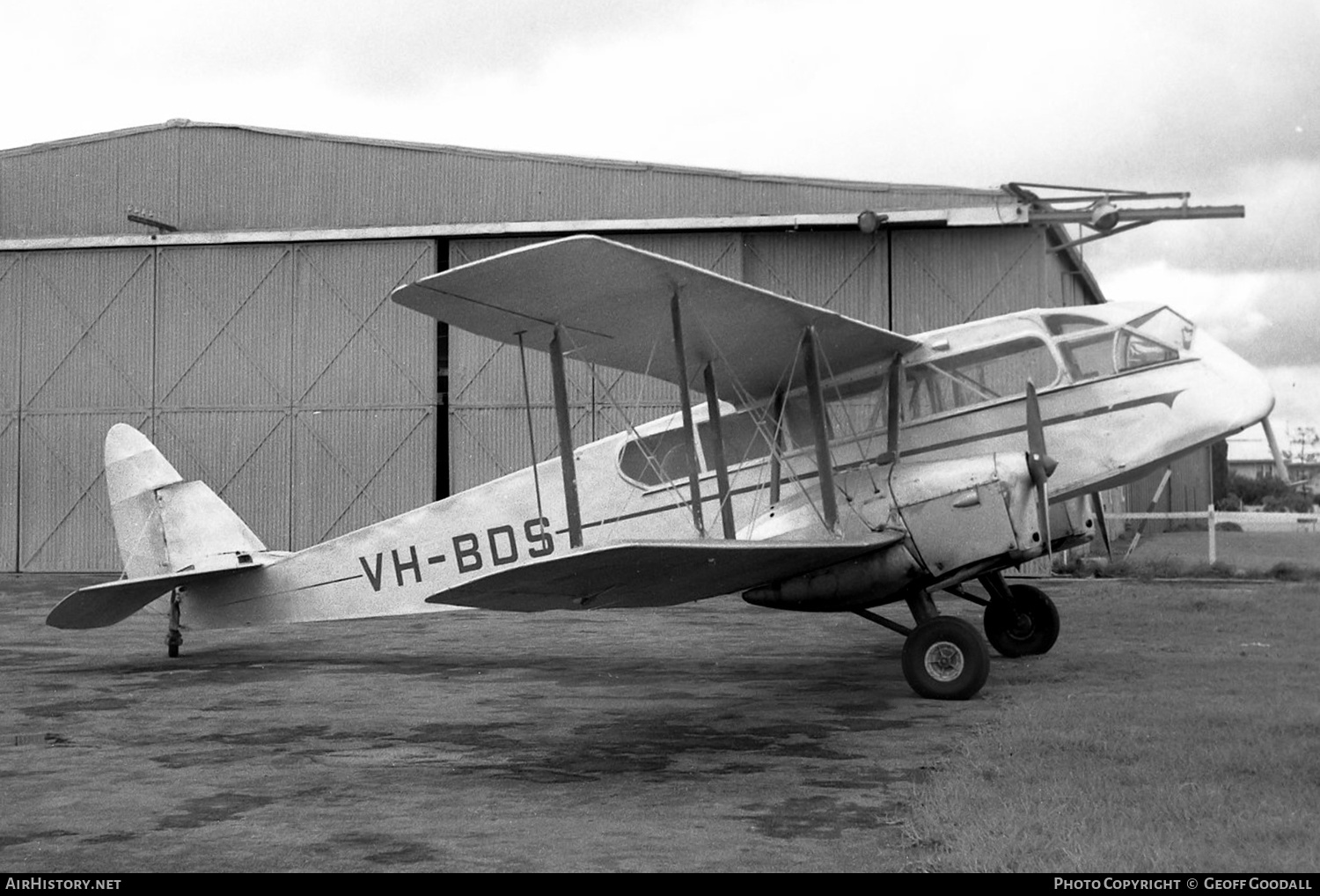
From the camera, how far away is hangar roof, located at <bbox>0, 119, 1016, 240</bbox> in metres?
24.0

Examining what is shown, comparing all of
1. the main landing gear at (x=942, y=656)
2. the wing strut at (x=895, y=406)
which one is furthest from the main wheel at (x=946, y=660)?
the wing strut at (x=895, y=406)

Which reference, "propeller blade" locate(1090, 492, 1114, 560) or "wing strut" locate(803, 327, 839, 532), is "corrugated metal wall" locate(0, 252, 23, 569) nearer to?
"wing strut" locate(803, 327, 839, 532)

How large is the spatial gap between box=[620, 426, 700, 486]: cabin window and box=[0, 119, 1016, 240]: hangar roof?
1364cm

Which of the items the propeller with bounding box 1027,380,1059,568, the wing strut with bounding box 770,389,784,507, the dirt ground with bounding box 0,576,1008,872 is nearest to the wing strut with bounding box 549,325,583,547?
the dirt ground with bounding box 0,576,1008,872

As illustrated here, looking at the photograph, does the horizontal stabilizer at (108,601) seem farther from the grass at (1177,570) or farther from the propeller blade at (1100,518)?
the grass at (1177,570)

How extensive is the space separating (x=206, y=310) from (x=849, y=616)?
645 inches

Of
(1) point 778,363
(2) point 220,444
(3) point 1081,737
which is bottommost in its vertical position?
(3) point 1081,737

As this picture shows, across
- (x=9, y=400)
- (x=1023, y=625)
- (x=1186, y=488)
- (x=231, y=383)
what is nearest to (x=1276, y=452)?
(x=1023, y=625)

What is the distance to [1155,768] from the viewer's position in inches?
234

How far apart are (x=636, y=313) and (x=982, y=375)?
9.89 feet

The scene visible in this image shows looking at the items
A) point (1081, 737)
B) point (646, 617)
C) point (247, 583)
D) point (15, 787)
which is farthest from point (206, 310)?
point (1081, 737)

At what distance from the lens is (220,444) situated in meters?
25.8

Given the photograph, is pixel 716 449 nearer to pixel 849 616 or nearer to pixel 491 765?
pixel 491 765

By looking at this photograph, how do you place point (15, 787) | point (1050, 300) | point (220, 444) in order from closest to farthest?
point (15, 787) → point (1050, 300) → point (220, 444)
